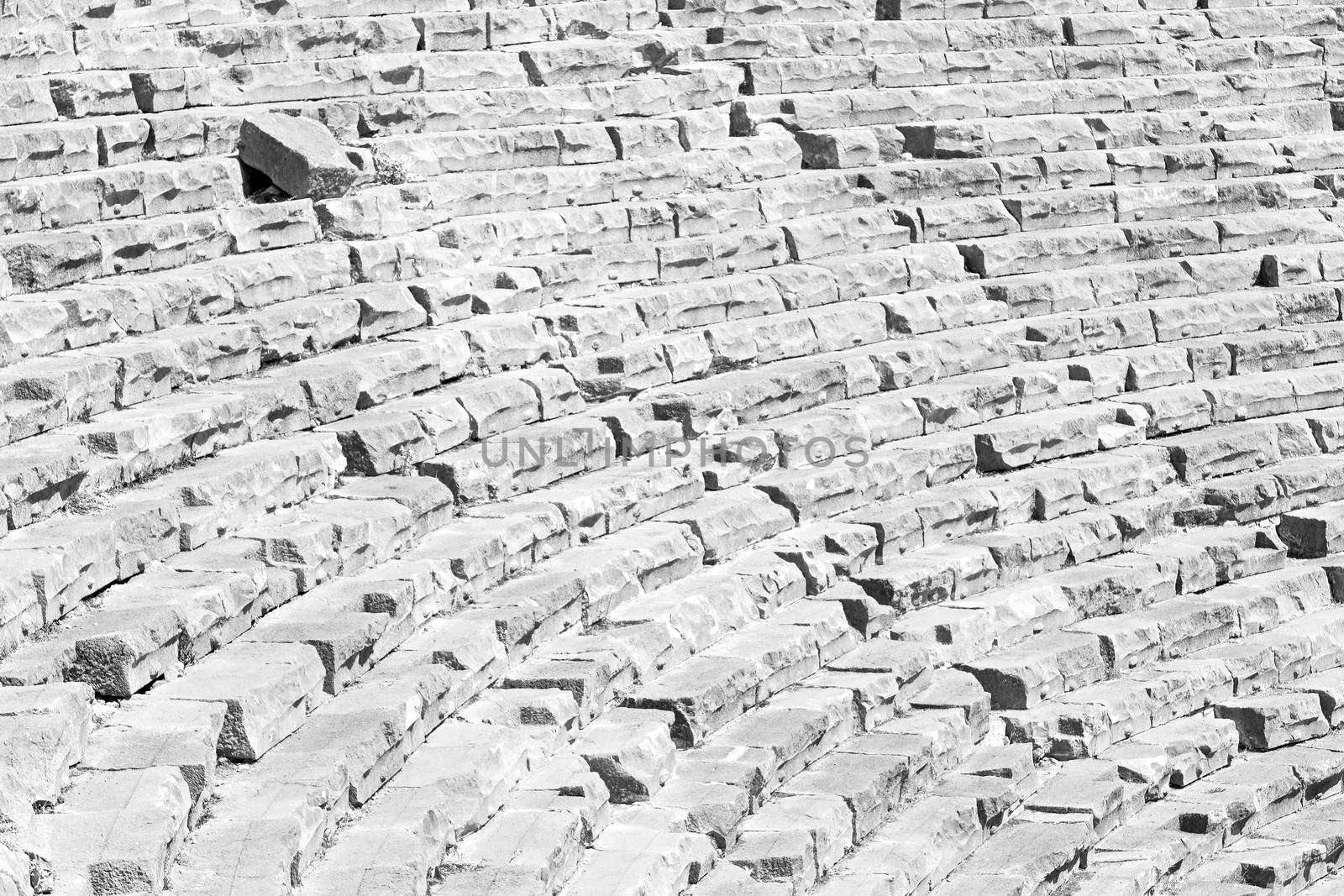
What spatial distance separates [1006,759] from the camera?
6.88 m

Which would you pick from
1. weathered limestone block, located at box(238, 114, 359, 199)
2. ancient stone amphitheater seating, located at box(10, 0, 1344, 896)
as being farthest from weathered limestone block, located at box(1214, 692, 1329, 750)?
weathered limestone block, located at box(238, 114, 359, 199)

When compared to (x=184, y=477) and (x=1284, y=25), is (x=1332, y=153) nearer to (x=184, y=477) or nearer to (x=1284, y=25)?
(x=1284, y=25)

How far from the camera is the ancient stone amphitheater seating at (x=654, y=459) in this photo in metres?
5.22

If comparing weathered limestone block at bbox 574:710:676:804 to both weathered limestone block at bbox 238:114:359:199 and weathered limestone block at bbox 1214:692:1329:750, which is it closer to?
weathered limestone block at bbox 1214:692:1329:750

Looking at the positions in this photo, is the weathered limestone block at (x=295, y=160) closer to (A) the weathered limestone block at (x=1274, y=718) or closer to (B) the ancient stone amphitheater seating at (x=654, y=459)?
(B) the ancient stone amphitheater seating at (x=654, y=459)

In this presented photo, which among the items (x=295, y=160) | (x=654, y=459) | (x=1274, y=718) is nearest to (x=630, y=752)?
(x=654, y=459)

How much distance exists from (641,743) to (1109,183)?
7.09 metres

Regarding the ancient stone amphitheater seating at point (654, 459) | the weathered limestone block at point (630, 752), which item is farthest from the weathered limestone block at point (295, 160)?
the weathered limestone block at point (630, 752)

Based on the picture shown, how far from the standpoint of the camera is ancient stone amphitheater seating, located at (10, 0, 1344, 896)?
5219mm

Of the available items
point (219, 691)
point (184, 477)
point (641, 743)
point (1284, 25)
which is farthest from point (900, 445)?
point (1284, 25)

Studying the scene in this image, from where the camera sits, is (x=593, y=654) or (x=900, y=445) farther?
(x=900, y=445)

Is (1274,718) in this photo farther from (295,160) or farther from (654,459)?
(295,160)

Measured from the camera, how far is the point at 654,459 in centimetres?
790

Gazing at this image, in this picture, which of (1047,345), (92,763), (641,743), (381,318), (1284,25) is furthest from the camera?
(1284,25)
